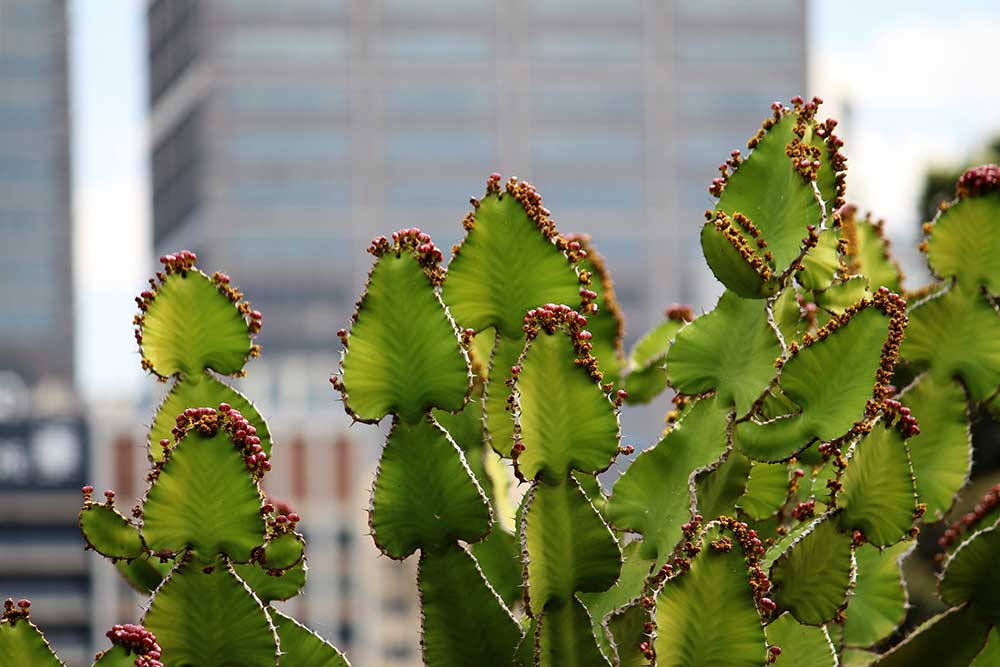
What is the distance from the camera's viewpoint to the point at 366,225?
6299 inches

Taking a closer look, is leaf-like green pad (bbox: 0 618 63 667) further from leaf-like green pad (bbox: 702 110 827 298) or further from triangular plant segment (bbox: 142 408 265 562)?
leaf-like green pad (bbox: 702 110 827 298)

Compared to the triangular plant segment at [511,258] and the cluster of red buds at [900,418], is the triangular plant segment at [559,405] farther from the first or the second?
the cluster of red buds at [900,418]

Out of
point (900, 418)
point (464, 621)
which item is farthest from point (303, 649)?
point (900, 418)

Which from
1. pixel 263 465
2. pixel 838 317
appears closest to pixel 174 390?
pixel 263 465

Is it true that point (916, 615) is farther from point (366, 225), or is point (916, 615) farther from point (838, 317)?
point (366, 225)

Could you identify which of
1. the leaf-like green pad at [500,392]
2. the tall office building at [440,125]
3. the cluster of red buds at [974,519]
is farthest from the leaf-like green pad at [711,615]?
the tall office building at [440,125]

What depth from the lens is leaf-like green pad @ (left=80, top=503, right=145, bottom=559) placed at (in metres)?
3.58

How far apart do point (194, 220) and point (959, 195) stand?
525ft

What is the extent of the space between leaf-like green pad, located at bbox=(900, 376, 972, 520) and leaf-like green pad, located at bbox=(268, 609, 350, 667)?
1495 mm

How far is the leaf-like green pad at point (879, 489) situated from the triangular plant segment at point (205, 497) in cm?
123

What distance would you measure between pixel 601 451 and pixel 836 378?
55 cm

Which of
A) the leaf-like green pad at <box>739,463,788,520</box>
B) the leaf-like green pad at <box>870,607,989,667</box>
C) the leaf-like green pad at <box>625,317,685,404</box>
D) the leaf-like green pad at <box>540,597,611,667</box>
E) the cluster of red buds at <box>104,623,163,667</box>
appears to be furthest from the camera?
the leaf-like green pad at <box>625,317,685,404</box>

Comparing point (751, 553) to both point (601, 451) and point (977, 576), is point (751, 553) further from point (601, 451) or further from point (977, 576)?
point (977, 576)

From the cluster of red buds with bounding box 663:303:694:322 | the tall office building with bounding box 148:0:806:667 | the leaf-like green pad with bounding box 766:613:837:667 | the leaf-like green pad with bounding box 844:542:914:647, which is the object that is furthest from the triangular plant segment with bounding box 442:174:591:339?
the tall office building with bounding box 148:0:806:667
